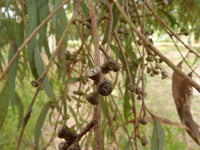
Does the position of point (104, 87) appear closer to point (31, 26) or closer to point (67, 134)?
point (67, 134)

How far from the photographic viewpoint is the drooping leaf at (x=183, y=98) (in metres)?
0.76

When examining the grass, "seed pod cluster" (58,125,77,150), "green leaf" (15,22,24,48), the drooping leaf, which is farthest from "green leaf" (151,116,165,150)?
the grass

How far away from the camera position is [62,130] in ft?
1.09

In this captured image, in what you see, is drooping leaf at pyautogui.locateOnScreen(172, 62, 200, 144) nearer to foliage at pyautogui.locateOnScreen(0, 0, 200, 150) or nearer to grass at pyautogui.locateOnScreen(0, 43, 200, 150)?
foliage at pyautogui.locateOnScreen(0, 0, 200, 150)

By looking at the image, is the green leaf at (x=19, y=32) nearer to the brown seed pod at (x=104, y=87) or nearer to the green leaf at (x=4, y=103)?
the green leaf at (x=4, y=103)

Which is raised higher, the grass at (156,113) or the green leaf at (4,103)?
the green leaf at (4,103)

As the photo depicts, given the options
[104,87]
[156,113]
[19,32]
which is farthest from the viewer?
[156,113]

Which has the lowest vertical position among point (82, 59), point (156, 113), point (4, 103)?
point (156, 113)

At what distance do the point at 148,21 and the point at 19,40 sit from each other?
680 mm

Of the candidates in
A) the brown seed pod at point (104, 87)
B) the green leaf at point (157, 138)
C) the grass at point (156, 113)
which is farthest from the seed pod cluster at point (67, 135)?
the grass at point (156, 113)

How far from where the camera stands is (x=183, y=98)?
77 centimetres

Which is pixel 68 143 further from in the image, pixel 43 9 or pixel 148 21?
pixel 148 21

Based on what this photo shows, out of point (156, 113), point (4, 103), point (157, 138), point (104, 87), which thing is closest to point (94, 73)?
point (104, 87)

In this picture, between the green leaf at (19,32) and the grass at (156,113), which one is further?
the grass at (156,113)
